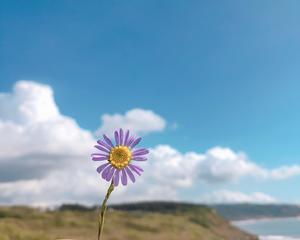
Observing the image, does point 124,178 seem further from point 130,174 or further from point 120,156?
point 120,156

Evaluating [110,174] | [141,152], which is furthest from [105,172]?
[141,152]

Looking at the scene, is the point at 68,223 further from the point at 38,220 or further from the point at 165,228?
the point at 165,228

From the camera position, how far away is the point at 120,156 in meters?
3.45

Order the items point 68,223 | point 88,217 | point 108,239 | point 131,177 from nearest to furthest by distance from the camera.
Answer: point 131,177 < point 108,239 < point 68,223 < point 88,217

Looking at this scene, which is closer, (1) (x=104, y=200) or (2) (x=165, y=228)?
(1) (x=104, y=200)

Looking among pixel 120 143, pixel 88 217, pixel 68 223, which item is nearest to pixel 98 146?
pixel 120 143

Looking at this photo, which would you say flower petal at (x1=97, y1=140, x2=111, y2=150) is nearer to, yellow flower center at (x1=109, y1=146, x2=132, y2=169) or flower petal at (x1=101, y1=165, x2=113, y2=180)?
yellow flower center at (x1=109, y1=146, x2=132, y2=169)

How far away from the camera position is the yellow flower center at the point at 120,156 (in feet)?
11.2

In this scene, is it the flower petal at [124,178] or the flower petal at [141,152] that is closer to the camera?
the flower petal at [124,178]

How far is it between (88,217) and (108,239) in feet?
120

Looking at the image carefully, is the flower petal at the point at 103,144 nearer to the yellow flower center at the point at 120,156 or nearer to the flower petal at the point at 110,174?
the yellow flower center at the point at 120,156

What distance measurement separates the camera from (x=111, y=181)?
345 cm

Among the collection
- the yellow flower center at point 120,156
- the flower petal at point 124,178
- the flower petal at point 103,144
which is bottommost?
→ the flower petal at point 124,178

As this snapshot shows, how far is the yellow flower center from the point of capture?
3420 mm
